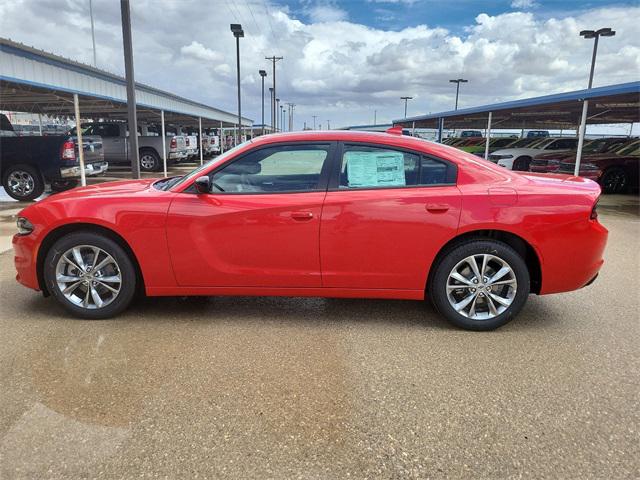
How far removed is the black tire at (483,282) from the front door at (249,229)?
97 centimetres

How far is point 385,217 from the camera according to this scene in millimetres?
3686

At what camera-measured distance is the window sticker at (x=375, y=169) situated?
382 centimetres

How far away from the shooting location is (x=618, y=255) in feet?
21.8

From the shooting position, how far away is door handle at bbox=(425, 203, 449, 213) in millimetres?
3672

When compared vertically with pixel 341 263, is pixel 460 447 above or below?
below

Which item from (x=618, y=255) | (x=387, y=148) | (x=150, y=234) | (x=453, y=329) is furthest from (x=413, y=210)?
(x=618, y=255)

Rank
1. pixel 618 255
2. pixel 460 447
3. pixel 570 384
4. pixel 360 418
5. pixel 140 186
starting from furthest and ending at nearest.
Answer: pixel 618 255
pixel 140 186
pixel 570 384
pixel 360 418
pixel 460 447

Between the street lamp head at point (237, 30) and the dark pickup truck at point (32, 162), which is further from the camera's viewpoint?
the street lamp head at point (237, 30)

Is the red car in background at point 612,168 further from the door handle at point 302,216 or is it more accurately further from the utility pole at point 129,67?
the door handle at point 302,216

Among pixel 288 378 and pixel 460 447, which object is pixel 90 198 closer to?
pixel 288 378

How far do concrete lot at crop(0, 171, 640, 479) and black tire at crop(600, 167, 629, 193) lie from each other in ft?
38.8

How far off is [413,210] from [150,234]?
2.08 meters

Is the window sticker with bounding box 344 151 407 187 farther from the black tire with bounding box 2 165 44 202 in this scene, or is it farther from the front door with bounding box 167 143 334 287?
the black tire with bounding box 2 165 44 202

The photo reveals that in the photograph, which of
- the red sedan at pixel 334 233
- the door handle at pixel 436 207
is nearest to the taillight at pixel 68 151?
Result: the red sedan at pixel 334 233
